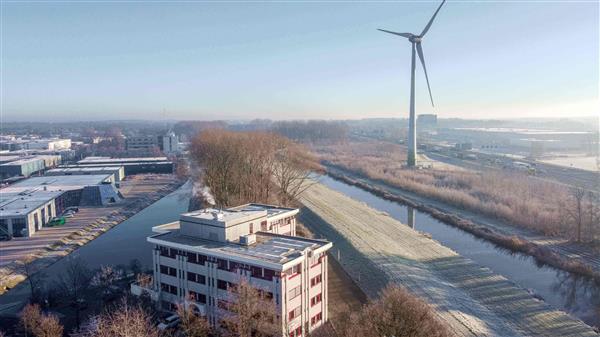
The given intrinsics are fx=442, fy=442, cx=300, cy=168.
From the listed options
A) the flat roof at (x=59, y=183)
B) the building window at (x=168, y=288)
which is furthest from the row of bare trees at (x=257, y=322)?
the flat roof at (x=59, y=183)

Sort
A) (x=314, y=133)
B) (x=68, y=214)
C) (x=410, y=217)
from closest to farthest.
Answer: (x=68, y=214), (x=410, y=217), (x=314, y=133)

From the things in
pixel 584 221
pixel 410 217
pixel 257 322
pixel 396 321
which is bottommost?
pixel 410 217

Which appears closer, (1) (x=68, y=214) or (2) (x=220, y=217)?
(2) (x=220, y=217)

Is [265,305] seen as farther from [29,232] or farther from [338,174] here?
[338,174]

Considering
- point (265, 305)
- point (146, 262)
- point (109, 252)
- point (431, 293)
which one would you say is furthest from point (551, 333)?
point (109, 252)

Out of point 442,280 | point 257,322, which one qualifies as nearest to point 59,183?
point 257,322

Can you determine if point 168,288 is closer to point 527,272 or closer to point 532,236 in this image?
point 527,272

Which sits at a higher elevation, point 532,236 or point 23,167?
point 23,167
